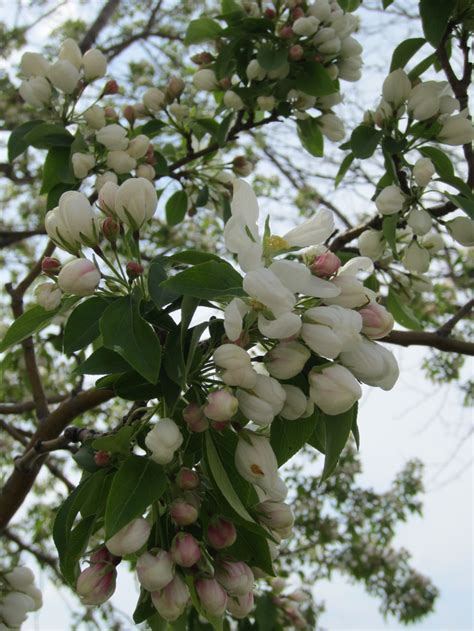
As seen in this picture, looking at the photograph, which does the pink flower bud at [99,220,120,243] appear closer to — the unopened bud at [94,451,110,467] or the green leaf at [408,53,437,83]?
the unopened bud at [94,451,110,467]

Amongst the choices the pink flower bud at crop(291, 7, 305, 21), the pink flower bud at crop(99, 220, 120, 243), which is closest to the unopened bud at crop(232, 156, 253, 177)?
the pink flower bud at crop(291, 7, 305, 21)

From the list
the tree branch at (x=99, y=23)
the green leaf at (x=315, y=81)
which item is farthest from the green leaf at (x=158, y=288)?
the tree branch at (x=99, y=23)

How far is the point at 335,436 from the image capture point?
106cm

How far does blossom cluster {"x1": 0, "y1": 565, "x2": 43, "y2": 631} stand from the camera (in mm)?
1753

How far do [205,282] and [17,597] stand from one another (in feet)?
4.07

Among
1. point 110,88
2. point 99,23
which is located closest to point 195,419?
point 110,88

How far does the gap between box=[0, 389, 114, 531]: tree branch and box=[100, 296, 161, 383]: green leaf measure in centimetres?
67

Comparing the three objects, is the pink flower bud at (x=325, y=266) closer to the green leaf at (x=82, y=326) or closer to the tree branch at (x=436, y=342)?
the green leaf at (x=82, y=326)

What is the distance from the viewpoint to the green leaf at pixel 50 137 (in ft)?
6.34

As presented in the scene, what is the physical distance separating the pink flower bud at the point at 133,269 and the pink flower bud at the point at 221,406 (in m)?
0.27

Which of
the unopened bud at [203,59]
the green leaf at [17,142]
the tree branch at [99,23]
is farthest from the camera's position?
the tree branch at [99,23]

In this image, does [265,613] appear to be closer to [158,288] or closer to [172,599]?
[172,599]

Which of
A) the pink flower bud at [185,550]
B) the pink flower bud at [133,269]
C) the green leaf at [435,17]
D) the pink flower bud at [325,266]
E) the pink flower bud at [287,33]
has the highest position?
the pink flower bud at [287,33]

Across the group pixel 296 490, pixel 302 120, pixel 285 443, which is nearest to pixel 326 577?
pixel 296 490
